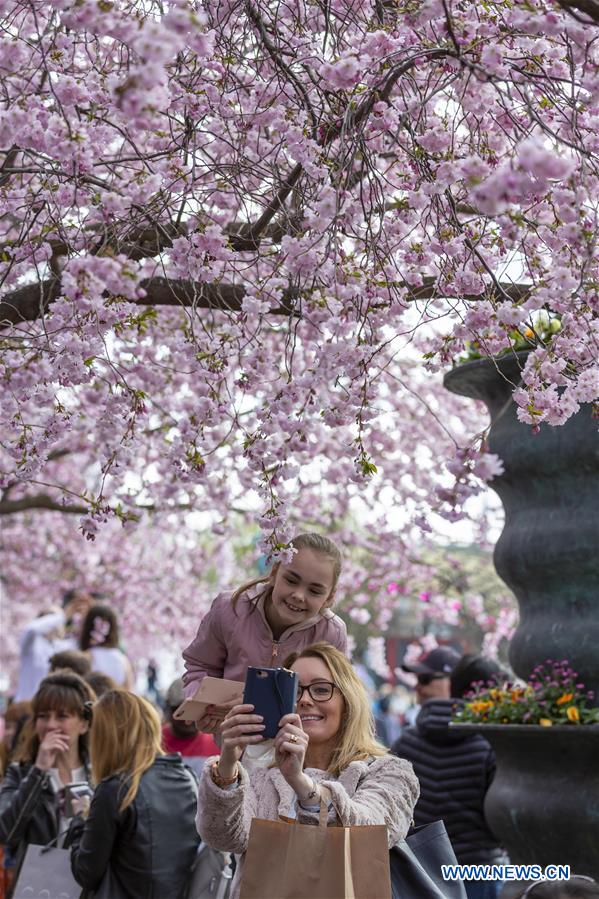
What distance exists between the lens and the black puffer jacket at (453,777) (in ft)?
18.0

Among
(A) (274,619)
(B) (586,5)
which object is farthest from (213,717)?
(B) (586,5)

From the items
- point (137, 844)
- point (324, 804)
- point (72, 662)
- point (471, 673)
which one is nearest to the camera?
point (324, 804)

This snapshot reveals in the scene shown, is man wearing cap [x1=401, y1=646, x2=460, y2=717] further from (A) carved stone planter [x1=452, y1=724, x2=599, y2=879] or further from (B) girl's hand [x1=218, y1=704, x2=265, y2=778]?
(B) girl's hand [x1=218, y1=704, x2=265, y2=778]

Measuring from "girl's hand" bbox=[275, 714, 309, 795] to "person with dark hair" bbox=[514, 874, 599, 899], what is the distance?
0.63 meters

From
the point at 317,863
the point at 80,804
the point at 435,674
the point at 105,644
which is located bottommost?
the point at 317,863

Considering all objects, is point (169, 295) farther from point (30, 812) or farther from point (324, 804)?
point (324, 804)

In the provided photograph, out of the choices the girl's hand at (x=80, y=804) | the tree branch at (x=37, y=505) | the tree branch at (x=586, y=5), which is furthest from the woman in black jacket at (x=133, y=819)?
the tree branch at (x=37, y=505)

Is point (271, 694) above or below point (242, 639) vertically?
below

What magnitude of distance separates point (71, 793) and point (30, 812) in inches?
7.3

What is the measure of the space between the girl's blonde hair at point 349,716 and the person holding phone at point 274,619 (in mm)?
595

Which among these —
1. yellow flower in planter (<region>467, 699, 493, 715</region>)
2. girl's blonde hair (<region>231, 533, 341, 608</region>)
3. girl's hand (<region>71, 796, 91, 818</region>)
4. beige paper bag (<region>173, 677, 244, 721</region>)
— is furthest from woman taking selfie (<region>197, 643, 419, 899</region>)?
yellow flower in planter (<region>467, 699, 493, 715</region>)

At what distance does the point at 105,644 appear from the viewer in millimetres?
7973

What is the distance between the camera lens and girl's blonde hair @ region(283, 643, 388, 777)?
10.7 ft

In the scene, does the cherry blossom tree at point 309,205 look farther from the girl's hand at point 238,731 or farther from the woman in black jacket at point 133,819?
the girl's hand at point 238,731
